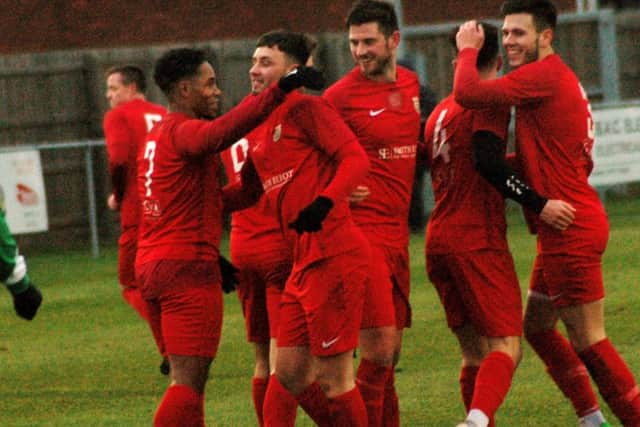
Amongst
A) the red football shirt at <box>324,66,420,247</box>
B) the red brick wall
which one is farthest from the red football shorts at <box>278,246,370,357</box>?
the red brick wall

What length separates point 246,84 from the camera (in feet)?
79.3

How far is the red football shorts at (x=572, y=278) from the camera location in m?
8.62

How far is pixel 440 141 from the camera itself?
8844mm

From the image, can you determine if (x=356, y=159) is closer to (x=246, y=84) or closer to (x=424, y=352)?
(x=424, y=352)

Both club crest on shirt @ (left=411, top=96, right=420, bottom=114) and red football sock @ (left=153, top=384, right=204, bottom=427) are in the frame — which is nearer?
red football sock @ (left=153, top=384, right=204, bottom=427)

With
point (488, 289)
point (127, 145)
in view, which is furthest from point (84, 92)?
point (488, 289)

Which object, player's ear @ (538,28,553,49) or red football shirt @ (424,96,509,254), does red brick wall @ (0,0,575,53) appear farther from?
player's ear @ (538,28,553,49)

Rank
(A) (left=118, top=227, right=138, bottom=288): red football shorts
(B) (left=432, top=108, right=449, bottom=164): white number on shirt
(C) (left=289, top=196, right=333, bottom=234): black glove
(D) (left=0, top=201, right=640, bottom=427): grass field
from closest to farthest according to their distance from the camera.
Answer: (C) (left=289, top=196, right=333, bottom=234): black glove → (B) (left=432, top=108, right=449, bottom=164): white number on shirt → (D) (left=0, top=201, right=640, bottom=427): grass field → (A) (left=118, top=227, right=138, bottom=288): red football shorts

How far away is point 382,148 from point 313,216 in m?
1.27

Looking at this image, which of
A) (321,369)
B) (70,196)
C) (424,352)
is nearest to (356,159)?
(321,369)

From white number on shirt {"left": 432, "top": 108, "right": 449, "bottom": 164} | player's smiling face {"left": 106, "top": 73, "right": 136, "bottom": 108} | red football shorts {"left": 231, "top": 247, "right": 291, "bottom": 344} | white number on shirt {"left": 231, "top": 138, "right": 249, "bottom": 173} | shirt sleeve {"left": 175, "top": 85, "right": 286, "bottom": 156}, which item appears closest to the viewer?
shirt sleeve {"left": 175, "top": 85, "right": 286, "bottom": 156}

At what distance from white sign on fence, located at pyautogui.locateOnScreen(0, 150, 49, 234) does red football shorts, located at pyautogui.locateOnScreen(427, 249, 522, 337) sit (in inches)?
478

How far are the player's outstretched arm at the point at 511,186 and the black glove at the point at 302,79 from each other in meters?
1.07

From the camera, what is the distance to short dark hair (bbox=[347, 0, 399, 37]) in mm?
8898
